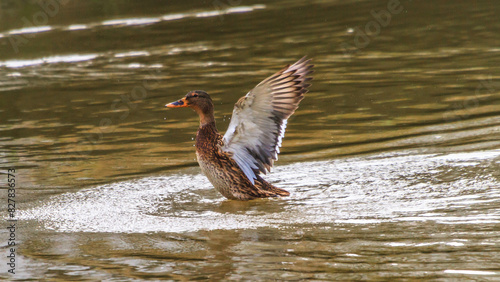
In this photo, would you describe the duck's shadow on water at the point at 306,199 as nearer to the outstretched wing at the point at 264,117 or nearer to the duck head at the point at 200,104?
the outstretched wing at the point at 264,117

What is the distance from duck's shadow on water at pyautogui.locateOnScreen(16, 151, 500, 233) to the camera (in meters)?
5.74

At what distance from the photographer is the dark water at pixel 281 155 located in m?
4.91

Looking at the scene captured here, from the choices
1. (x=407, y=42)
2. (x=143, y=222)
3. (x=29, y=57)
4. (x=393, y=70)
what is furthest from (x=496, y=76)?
(x=29, y=57)

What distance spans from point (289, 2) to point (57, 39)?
6.57 m

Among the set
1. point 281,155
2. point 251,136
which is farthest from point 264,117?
point 281,155

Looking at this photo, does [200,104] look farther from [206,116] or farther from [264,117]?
[264,117]

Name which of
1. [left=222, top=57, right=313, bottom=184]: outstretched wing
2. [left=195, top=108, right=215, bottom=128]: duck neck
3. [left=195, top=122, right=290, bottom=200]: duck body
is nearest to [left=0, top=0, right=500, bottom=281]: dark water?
[left=195, top=122, right=290, bottom=200]: duck body

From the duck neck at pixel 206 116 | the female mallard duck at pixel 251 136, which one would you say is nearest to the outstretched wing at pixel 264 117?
the female mallard duck at pixel 251 136

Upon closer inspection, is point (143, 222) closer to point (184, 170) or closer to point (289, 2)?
point (184, 170)

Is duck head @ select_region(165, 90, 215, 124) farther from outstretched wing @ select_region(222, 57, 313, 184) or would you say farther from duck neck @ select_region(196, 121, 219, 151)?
outstretched wing @ select_region(222, 57, 313, 184)

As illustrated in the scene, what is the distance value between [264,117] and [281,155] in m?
1.54

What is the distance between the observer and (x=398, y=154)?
7414 millimetres

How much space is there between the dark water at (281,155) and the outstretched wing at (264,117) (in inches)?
16.1

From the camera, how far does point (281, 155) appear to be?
25.8 ft
